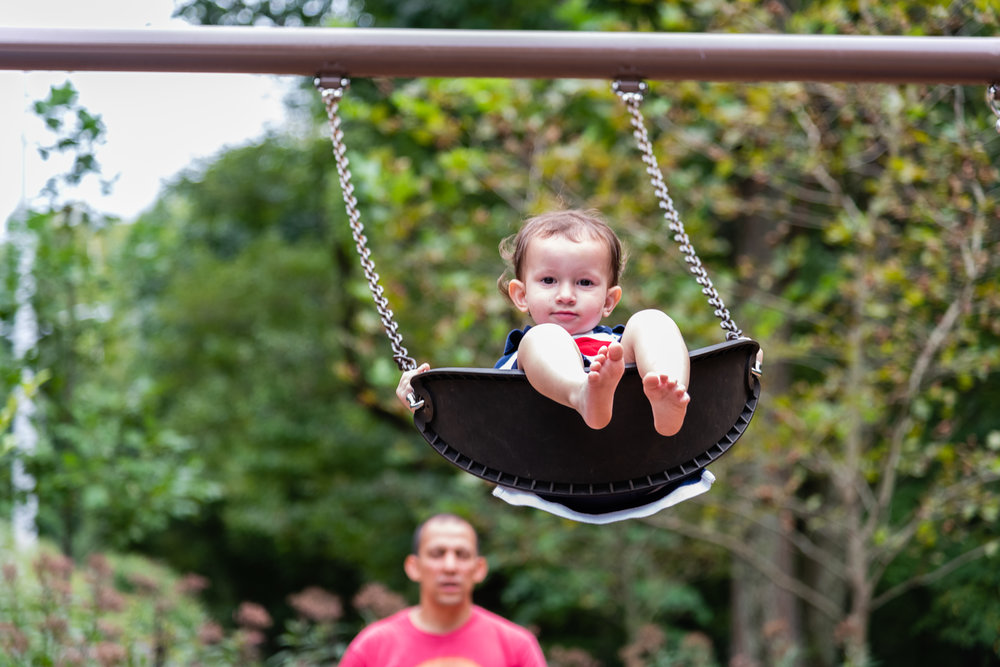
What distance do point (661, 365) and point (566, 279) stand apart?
384 millimetres

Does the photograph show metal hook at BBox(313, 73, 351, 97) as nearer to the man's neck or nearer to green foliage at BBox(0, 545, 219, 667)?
the man's neck

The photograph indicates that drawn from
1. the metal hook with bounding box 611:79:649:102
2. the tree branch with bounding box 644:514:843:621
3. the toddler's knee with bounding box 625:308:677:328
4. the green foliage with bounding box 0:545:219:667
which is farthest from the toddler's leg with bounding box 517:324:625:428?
the tree branch with bounding box 644:514:843:621

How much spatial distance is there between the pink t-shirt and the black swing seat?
4.58 feet

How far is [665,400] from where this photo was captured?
1.92 meters

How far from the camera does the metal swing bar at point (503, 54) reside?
2.75 m

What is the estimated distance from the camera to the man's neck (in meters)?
3.50

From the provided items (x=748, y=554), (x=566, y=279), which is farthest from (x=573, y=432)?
(x=748, y=554)

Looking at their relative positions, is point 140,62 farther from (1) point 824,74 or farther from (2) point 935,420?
(2) point 935,420

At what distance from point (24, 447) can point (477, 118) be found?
4.01 meters

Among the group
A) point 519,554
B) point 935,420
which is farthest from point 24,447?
point 935,420

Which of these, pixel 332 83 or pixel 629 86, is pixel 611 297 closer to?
pixel 629 86

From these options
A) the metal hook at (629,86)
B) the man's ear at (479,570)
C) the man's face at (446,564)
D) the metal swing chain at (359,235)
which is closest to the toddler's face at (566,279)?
the metal swing chain at (359,235)

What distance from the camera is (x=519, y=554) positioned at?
8.05 meters

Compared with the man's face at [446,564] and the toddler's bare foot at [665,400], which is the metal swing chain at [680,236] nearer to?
the toddler's bare foot at [665,400]
